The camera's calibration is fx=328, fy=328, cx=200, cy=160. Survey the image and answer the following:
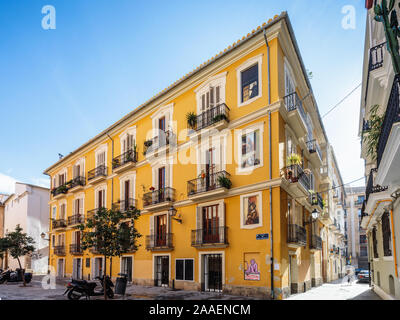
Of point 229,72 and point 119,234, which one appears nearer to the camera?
point 119,234

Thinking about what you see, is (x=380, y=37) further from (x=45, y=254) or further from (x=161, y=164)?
(x=45, y=254)

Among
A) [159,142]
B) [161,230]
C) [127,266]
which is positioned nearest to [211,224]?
[161,230]

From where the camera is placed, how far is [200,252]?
56.4 feet

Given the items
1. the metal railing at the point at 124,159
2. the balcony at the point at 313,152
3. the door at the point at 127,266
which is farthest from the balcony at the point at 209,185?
the door at the point at 127,266

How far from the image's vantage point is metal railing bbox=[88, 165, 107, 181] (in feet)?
84.7

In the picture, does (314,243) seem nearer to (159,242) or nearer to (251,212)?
(251,212)

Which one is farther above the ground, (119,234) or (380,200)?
(380,200)

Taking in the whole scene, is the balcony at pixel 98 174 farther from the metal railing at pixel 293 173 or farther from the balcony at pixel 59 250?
the metal railing at pixel 293 173

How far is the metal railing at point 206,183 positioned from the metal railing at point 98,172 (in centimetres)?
1004

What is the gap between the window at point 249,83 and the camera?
54.0 ft

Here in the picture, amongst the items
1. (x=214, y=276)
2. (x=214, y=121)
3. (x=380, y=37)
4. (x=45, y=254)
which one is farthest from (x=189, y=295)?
(x=45, y=254)

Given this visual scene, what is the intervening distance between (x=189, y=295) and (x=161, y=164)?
8325mm
